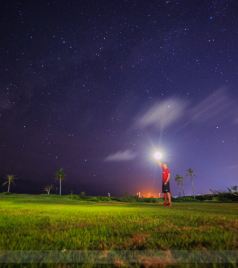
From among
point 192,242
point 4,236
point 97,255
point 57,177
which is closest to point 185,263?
point 97,255

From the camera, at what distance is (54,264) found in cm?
310

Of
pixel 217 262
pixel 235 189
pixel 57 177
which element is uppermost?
pixel 57 177

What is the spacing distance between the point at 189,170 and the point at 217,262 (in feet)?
650

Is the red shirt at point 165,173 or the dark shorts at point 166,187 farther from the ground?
the red shirt at point 165,173

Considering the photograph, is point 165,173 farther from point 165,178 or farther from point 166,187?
point 166,187

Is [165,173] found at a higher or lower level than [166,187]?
higher

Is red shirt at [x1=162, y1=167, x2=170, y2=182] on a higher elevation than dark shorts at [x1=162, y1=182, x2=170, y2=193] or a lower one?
higher

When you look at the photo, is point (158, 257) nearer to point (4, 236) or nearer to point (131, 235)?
point (131, 235)

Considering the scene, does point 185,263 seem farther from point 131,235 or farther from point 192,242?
point 131,235

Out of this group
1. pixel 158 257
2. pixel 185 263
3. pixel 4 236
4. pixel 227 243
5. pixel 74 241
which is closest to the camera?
pixel 185 263

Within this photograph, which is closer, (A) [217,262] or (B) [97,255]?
(A) [217,262]

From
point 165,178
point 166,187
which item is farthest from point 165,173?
point 166,187

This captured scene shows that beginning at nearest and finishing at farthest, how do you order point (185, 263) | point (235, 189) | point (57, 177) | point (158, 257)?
point (185, 263)
point (158, 257)
point (235, 189)
point (57, 177)

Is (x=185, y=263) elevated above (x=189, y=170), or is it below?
below
